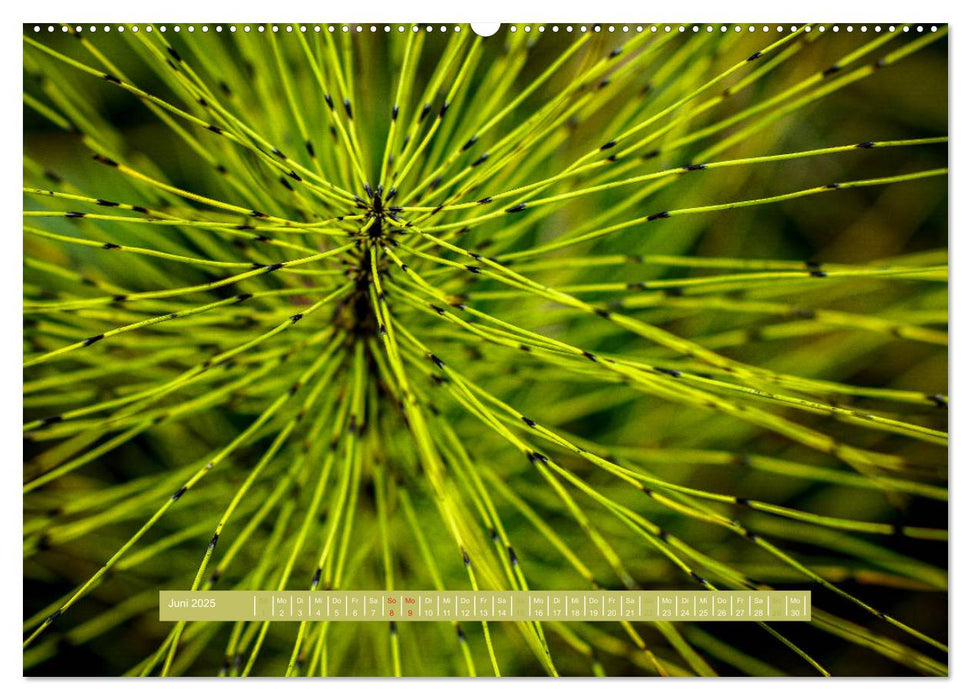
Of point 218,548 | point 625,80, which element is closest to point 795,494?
point 625,80

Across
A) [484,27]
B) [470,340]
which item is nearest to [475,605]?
[470,340]

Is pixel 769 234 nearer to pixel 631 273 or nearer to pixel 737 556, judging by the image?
pixel 631 273

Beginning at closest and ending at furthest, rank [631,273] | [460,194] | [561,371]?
[460,194]
[561,371]
[631,273]

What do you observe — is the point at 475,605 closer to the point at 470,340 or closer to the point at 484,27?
the point at 470,340

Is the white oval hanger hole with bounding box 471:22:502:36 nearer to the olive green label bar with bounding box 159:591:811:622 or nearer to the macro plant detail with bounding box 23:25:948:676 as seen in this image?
the macro plant detail with bounding box 23:25:948:676

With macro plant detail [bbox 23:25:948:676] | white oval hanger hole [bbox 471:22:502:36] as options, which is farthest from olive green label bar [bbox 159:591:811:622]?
white oval hanger hole [bbox 471:22:502:36]

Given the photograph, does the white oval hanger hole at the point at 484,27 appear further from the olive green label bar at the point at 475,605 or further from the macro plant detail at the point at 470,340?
the olive green label bar at the point at 475,605

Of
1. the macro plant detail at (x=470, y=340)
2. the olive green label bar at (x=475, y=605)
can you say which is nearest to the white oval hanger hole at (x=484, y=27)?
the macro plant detail at (x=470, y=340)
